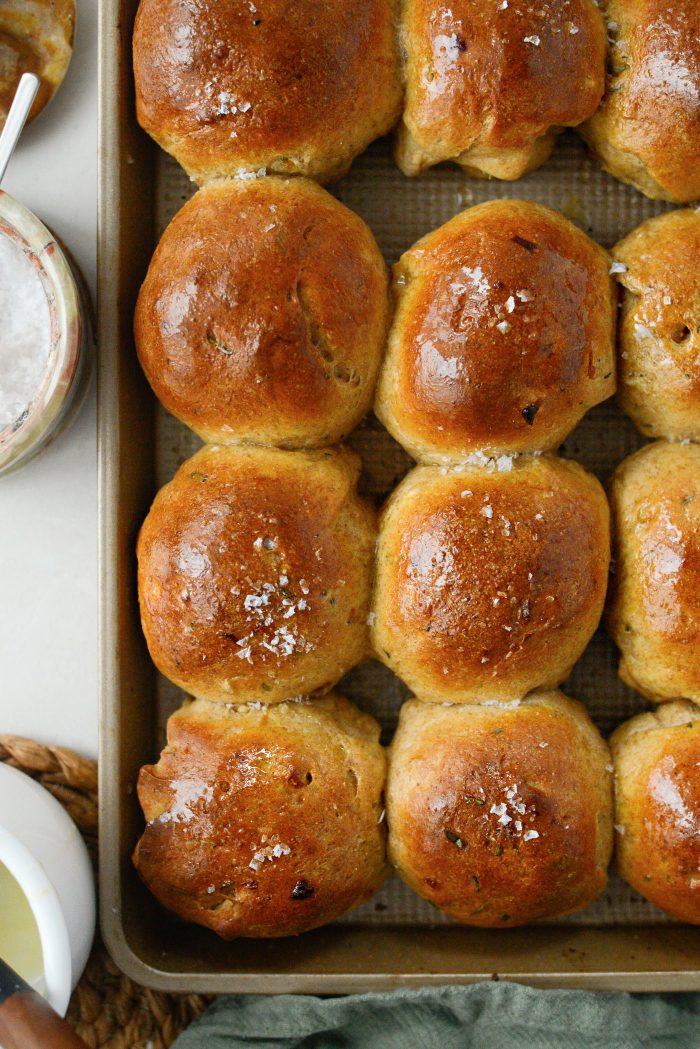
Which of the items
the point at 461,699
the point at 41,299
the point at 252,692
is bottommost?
the point at 461,699

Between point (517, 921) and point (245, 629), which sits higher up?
point (245, 629)

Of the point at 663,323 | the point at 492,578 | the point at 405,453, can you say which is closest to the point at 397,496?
the point at 405,453

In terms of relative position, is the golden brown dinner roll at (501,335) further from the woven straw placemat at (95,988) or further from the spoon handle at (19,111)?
the woven straw placemat at (95,988)

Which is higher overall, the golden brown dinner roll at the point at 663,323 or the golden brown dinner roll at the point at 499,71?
the golden brown dinner roll at the point at 499,71

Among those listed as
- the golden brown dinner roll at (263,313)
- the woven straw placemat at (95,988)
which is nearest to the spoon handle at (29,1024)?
the woven straw placemat at (95,988)

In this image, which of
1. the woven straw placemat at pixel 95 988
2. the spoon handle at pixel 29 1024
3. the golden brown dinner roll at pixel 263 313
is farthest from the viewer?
the woven straw placemat at pixel 95 988

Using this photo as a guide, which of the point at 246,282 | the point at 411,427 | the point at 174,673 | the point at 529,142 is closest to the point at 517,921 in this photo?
the point at 174,673

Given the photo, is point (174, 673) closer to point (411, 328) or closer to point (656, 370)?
point (411, 328)
